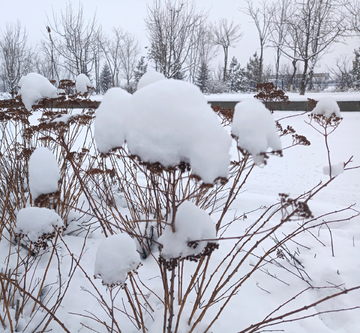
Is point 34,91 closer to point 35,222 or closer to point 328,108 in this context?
point 35,222

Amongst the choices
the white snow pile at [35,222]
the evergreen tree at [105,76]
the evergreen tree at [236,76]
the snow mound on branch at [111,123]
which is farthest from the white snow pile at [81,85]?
the evergreen tree at [105,76]

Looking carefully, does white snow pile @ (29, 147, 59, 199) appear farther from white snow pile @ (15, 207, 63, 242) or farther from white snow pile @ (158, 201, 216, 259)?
white snow pile @ (158, 201, 216, 259)

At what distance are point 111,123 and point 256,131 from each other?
0.41m

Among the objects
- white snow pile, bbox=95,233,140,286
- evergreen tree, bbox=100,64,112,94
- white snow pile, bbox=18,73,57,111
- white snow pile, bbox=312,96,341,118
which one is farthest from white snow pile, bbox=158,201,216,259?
evergreen tree, bbox=100,64,112,94

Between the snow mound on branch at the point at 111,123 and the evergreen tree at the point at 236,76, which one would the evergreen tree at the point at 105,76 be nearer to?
the evergreen tree at the point at 236,76

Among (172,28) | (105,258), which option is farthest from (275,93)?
(172,28)

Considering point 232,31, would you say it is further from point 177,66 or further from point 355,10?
point 177,66

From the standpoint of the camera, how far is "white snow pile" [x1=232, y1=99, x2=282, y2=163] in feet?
2.25

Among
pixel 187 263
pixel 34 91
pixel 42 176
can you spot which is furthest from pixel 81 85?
pixel 42 176

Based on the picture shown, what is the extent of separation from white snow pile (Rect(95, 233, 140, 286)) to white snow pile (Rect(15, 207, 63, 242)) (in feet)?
0.82

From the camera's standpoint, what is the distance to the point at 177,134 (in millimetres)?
627

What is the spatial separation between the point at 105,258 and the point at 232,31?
28.1 metres

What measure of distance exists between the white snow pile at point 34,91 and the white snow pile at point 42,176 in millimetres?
1350

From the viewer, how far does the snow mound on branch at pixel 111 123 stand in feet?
2.28
